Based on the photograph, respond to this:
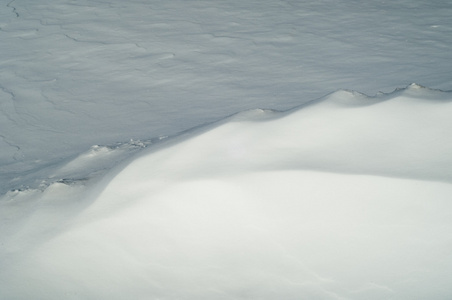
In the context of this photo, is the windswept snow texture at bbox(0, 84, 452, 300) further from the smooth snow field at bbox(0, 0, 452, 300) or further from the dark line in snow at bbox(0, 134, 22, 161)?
the dark line in snow at bbox(0, 134, 22, 161)

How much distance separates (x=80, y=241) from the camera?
1.49 metres

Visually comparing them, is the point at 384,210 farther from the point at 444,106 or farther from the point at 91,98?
the point at 91,98

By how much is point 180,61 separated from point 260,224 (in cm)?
224

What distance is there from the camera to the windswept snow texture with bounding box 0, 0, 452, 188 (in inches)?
101

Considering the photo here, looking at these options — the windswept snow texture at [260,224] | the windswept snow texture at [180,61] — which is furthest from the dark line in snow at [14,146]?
the windswept snow texture at [260,224]

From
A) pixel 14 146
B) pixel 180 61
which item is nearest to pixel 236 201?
pixel 14 146

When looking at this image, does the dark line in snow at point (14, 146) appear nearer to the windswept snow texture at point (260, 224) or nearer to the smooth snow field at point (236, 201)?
the smooth snow field at point (236, 201)

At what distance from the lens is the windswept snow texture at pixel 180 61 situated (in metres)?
2.56

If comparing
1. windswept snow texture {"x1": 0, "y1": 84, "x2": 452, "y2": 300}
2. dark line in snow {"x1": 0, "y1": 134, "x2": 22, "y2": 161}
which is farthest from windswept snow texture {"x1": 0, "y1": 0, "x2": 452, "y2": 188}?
windswept snow texture {"x1": 0, "y1": 84, "x2": 452, "y2": 300}

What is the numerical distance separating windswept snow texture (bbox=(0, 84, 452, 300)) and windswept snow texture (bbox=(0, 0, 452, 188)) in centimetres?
72

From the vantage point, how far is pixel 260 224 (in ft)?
4.70

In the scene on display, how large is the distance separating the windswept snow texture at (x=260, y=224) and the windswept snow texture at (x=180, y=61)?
72 centimetres

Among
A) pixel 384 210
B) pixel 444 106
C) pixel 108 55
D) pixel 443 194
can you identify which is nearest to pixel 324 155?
pixel 384 210

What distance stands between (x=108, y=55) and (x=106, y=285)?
2619 mm
